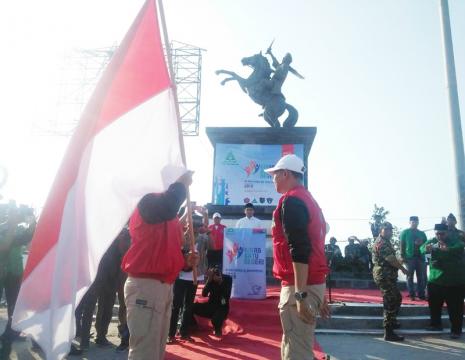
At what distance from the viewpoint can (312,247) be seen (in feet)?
10.1

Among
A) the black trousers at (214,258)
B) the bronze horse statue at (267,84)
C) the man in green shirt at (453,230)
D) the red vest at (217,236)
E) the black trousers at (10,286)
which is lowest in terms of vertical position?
the black trousers at (10,286)

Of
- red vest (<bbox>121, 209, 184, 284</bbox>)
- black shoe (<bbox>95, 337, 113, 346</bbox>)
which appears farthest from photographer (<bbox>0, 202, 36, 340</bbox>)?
red vest (<bbox>121, 209, 184, 284</bbox>)

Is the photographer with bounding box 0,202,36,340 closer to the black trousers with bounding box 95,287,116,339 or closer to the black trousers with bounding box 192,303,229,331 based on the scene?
the black trousers with bounding box 95,287,116,339

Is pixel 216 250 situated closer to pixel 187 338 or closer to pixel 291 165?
pixel 187 338

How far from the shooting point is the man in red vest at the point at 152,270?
293 cm

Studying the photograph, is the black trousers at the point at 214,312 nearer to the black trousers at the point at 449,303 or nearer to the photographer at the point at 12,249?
the photographer at the point at 12,249

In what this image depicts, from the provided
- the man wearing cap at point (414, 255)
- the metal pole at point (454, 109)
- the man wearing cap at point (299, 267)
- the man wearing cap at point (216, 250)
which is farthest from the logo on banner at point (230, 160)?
the man wearing cap at point (299, 267)

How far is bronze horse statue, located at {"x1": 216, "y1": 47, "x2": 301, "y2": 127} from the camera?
1480 centimetres

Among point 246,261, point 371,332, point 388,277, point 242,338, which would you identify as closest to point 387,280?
point 388,277

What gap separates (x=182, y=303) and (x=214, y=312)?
1.82ft

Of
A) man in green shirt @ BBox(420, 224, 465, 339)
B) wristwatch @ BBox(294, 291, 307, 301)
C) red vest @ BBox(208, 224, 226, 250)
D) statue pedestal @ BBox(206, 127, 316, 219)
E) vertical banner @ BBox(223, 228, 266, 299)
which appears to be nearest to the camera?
wristwatch @ BBox(294, 291, 307, 301)

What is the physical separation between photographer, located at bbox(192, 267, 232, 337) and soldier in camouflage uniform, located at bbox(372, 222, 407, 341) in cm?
242

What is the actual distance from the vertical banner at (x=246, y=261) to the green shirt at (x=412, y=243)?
11.0 ft

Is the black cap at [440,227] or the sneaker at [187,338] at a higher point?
the black cap at [440,227]
